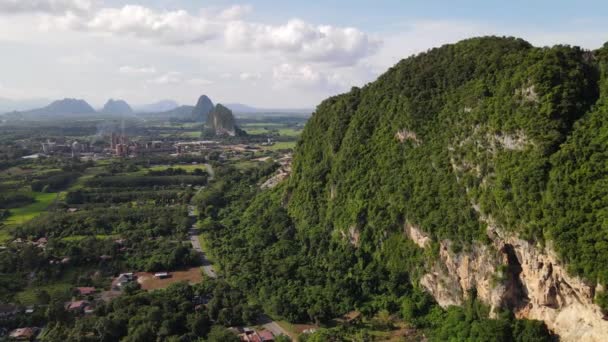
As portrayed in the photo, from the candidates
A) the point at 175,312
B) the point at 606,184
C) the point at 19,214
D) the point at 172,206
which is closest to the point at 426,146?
the point at 606,184

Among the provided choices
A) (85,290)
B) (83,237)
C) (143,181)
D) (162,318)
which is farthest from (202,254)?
(143,181)

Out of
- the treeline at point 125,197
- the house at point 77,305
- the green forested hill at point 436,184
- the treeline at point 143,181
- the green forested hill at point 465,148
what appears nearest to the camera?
the green forested hill at point 436,184

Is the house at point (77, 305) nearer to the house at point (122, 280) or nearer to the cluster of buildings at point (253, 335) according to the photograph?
the house at point (122, 280)

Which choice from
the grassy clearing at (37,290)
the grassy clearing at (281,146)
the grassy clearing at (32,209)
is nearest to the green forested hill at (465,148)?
the grassy clearing at (37,290)

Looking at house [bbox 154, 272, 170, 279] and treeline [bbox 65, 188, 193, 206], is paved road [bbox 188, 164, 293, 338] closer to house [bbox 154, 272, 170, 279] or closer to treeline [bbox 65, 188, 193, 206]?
house [bbox 154, 272, 170, 279]

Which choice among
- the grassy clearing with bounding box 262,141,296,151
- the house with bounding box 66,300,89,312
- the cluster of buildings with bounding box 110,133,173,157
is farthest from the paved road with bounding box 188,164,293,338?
the grassy clearing with bounding box 262,141,296,151

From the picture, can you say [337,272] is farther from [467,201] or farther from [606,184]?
[606,184]

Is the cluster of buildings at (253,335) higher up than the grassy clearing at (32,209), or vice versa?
the grassy clearing at (32,209)
